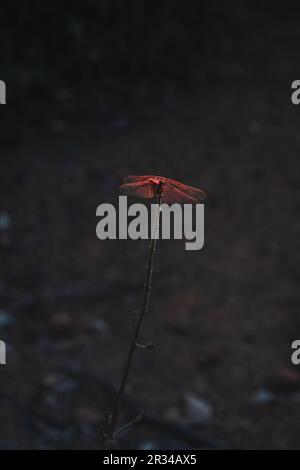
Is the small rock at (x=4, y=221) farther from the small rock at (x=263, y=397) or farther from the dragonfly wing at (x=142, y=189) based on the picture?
the dragonfly wing at (x=142, y=189)

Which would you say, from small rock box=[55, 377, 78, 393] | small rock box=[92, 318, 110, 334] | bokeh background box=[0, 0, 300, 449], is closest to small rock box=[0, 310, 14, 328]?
bokeh background box=[0, 0, 300, 449]

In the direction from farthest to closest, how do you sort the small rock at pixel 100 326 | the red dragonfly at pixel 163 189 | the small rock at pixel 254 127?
the small rock at pixel 254 127 < the small rock at pixel 100 326 < the red dragonfly at pixel 163 189

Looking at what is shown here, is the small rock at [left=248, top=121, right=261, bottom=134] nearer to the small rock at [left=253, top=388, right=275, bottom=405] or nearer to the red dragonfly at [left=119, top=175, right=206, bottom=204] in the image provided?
the small rock at [left=253, top=388, right=275, bottom=405]

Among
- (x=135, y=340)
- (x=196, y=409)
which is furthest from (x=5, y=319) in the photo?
(x=135, y=340)


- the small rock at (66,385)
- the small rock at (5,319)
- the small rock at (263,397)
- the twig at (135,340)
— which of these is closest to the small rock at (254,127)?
the small rock at (5,319)

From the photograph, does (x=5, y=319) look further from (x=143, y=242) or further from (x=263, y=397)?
(x=263, y=397)

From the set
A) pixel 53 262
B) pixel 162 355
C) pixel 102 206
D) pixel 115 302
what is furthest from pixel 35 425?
pixel 102 206

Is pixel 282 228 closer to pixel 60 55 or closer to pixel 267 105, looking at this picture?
pixel 267 105
